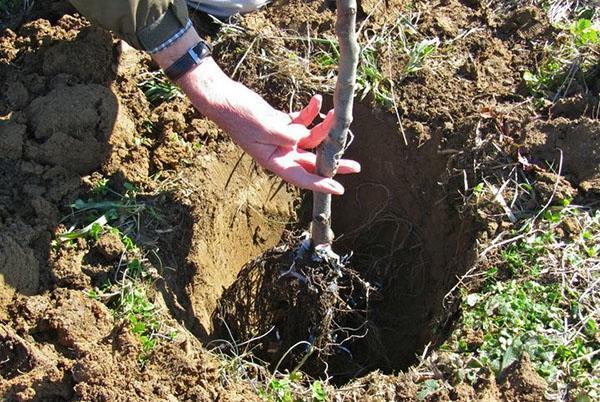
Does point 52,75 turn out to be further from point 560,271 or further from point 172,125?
point 560,271

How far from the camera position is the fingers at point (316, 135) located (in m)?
2.62

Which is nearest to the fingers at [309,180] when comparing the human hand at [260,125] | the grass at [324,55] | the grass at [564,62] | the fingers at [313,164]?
the human hand at [260,125]

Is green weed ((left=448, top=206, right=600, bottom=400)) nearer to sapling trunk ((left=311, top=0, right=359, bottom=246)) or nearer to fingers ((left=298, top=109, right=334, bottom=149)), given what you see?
sapling trunk ((left=311, top=0, right=359, bottom=246))

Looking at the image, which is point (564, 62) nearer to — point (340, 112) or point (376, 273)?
point (376, 273)

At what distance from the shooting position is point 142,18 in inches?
104

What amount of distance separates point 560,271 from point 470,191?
455 millimetres

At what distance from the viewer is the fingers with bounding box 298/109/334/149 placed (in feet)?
8.59

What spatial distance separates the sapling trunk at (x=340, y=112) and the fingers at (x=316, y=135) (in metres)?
0.07

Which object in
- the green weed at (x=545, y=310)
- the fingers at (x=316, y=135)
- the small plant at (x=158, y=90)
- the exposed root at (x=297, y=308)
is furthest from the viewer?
the small plant at (x=158, y=90)

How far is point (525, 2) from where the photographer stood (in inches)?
135

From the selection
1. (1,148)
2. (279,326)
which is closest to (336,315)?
(279,326)

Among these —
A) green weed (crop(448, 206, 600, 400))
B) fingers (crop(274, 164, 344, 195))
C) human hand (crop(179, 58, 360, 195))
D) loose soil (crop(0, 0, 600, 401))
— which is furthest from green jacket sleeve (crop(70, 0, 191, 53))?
green weed (crop(448, 206, 600, 400))

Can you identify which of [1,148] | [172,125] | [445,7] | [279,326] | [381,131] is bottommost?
[279,326]

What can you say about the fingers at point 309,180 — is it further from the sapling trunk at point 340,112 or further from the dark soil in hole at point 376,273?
the dark soil in hole at point 376,273
